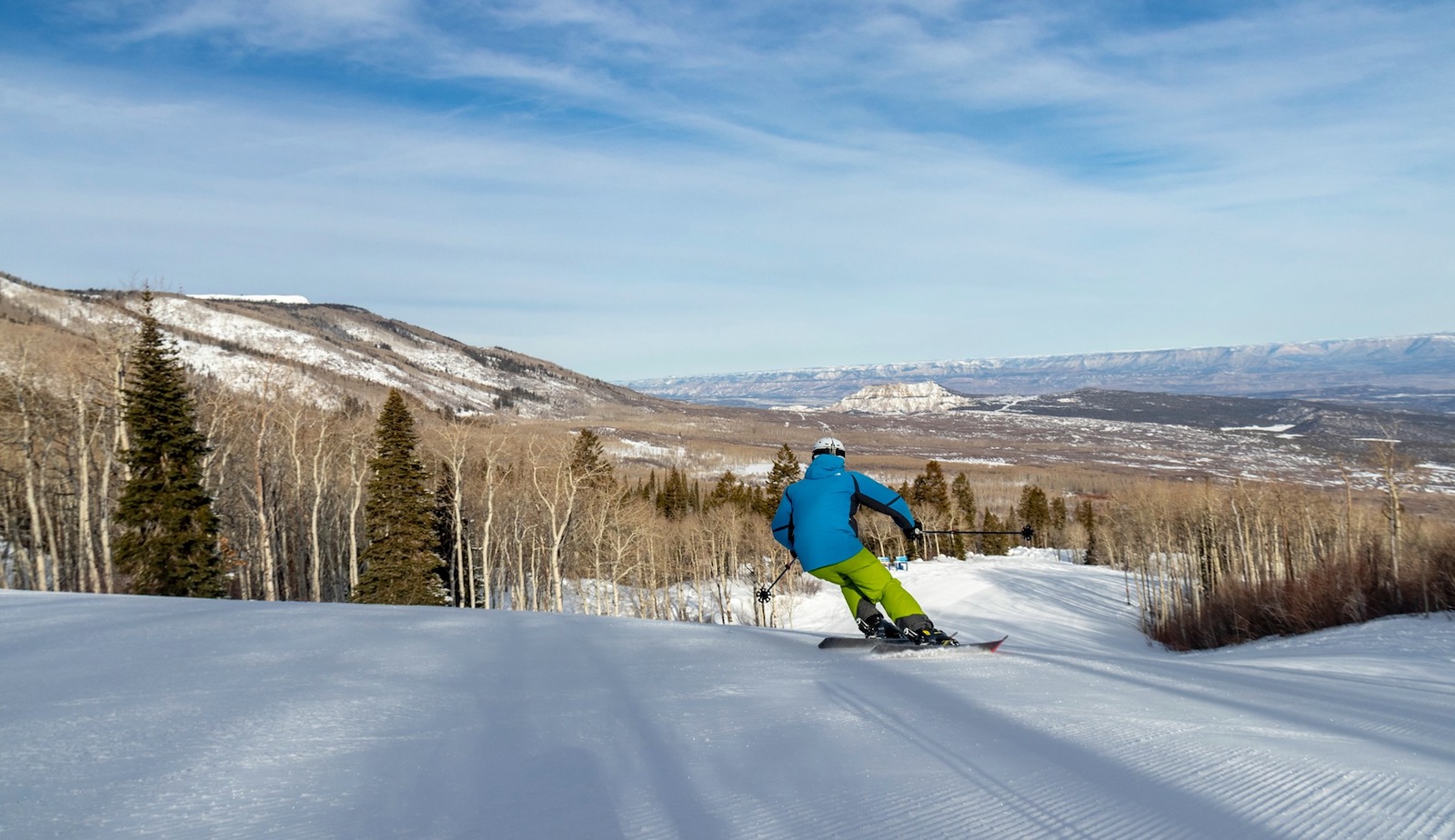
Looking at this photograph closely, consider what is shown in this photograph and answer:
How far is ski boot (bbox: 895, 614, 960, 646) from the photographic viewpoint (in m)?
6.29

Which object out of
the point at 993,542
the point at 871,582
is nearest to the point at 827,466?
the point at 871,582

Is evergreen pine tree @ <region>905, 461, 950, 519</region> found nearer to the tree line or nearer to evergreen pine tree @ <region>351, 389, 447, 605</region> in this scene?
the tree line

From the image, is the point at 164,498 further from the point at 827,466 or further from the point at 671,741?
the point at 671,741

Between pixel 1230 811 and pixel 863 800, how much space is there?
122cm

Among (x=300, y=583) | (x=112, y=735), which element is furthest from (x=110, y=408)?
(x=112, y=735)

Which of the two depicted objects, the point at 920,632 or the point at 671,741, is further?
the point at 920,632

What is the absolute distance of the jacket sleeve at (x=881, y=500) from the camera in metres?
6.50

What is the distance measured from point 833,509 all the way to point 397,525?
1178 inches

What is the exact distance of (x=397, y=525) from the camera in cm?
3259

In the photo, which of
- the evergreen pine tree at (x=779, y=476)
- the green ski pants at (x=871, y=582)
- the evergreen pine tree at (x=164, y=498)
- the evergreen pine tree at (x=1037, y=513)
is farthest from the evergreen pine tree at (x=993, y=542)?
the green ski pants at (x=871, y=582)

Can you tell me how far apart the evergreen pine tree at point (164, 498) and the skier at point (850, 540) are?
80.7ft

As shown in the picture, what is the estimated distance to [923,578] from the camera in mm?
55781

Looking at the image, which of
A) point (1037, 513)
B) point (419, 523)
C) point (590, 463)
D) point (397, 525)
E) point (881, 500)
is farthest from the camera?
point (1037, 513)

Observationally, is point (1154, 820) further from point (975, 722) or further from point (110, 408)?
point (110, 408)
